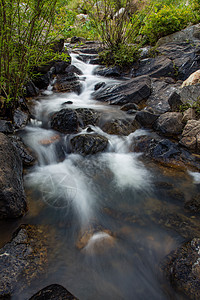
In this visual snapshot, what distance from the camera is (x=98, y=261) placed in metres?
2.17

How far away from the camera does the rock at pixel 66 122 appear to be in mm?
5071

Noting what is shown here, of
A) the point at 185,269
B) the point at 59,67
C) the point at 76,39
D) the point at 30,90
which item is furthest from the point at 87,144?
the point at 76,39

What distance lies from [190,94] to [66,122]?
3.94 meters

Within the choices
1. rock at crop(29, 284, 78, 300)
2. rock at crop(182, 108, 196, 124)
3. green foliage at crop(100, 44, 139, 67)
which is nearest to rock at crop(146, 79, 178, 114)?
rock at crop(182, 108, 196, 124)

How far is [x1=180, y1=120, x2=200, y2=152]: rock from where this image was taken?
14.7 ft

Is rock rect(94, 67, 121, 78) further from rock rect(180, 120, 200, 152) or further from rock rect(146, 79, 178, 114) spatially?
rock rect(180, 120, 200, 152)

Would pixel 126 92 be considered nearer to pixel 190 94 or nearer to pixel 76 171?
pixel 190 94

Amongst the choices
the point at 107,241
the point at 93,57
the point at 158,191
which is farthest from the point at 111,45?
the point at 107,241

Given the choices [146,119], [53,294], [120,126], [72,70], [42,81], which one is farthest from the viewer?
[72,70]

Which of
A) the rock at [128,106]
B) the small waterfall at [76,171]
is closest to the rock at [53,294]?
the small waterfall at [76,171]

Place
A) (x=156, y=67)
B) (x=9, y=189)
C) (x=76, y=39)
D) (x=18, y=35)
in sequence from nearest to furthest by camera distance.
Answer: (x=9, y=189) < (x=18, y=35) < (x=156, y=67) < (x=76, y=39)

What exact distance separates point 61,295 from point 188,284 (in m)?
1.26

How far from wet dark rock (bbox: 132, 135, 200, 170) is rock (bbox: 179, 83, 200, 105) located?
1.82 meters

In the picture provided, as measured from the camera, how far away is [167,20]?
9.16m
